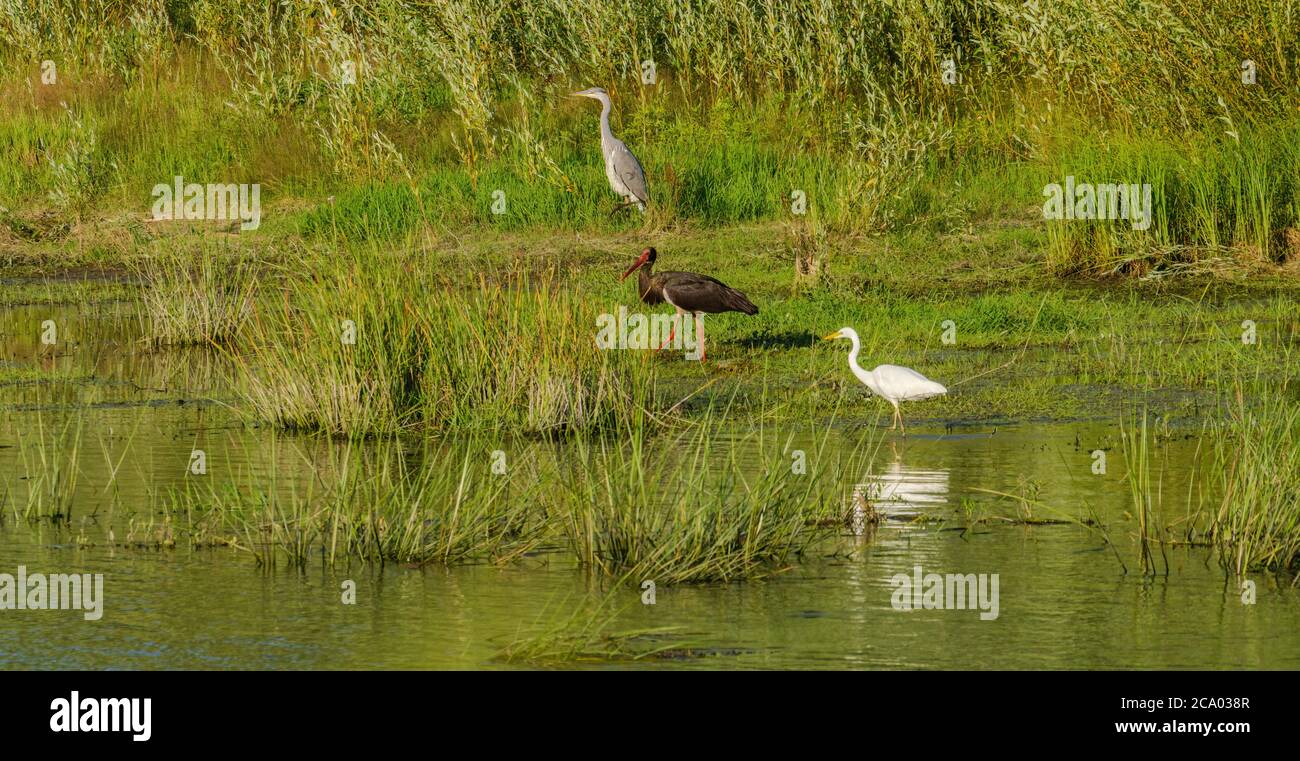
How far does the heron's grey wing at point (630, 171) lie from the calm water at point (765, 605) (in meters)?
8.64

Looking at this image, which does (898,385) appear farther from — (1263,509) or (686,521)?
(686,521)

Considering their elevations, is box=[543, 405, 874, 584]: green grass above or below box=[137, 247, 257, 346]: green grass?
below

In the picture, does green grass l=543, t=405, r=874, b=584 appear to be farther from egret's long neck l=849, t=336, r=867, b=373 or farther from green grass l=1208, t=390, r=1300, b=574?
egret's long neck l=849, t=336, r=867, b=373

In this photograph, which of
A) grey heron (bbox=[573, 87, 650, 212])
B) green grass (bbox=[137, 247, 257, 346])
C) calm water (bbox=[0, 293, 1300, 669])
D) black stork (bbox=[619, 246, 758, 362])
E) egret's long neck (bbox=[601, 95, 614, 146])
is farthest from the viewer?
egret's long neck (bbox=[601, 95, 614, 146])

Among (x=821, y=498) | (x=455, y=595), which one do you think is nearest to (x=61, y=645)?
(x=455, y=595)

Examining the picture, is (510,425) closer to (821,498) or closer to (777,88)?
(821,498)

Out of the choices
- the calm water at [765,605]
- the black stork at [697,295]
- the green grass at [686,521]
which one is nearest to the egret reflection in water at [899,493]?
the calm water at [765,605]

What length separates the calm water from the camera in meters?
7.25

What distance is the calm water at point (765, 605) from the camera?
23.8 feet

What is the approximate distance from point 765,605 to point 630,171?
11.1 m

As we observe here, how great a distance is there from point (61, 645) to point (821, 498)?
11.9ft

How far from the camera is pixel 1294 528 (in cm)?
820

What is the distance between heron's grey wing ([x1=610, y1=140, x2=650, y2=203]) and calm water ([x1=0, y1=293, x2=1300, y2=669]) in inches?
340

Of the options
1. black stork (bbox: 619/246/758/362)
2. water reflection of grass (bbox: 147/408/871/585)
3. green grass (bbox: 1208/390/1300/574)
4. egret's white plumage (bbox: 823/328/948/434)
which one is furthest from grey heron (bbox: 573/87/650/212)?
green grass (bbox: 1208/390/1300/574)
